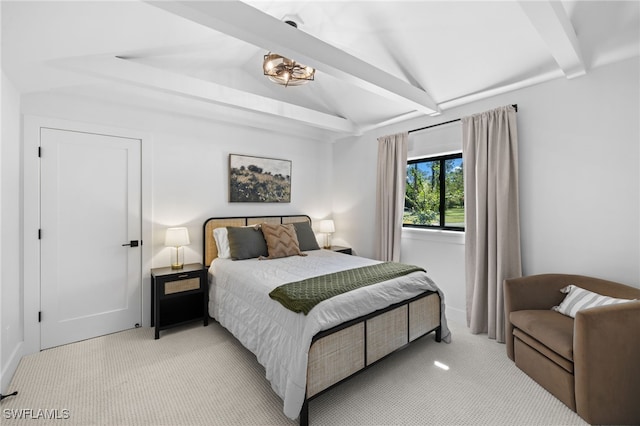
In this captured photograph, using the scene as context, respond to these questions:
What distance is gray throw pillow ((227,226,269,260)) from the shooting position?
343 centimetres

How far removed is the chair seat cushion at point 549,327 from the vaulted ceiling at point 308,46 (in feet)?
6.83

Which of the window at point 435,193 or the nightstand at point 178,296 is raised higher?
the window at point 435,193

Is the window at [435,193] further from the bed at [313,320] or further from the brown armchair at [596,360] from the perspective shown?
the brown armchair at [596,360]

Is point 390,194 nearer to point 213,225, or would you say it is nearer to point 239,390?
point 213,225

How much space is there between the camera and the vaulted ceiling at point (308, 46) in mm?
1832

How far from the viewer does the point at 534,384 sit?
7.25 feet

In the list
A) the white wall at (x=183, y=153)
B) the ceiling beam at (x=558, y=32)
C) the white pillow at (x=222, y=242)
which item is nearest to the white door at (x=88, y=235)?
the white wall at (x=183, y=153)

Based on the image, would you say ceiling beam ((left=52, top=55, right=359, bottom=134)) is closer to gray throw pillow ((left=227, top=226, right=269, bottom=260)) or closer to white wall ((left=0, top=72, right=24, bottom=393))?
white wall ((left=0, top=72, right=24, bottom=393))

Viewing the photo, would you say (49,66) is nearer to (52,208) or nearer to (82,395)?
(52,208)

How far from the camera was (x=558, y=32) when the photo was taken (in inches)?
76.7

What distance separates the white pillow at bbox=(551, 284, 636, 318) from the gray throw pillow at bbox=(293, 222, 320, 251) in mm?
2749

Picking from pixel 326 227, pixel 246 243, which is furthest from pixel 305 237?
pixel 246 243

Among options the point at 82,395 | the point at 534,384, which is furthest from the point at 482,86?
the point at 82,395

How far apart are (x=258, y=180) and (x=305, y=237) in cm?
112
